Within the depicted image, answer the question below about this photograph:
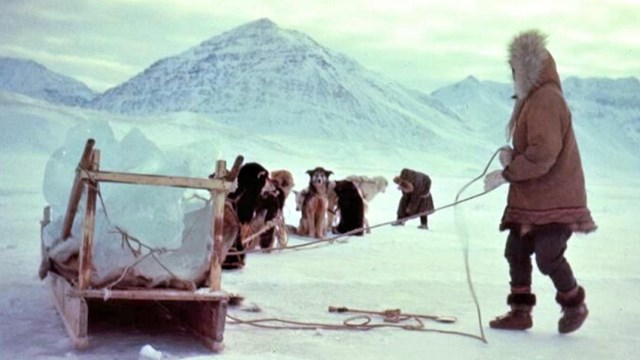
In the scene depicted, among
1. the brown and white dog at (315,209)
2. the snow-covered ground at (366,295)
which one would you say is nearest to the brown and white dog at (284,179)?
the snow-covered ground at (366,295)

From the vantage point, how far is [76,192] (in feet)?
11.1

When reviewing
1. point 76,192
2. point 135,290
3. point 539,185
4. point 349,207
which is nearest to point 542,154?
point 539,185

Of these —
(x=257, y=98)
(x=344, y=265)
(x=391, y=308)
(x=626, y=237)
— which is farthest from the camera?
(x=257, y=98)

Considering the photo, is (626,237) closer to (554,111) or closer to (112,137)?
(554,111)

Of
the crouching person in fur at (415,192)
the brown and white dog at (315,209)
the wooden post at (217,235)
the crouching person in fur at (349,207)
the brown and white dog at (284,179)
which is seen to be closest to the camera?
the wooden post at (217,235)

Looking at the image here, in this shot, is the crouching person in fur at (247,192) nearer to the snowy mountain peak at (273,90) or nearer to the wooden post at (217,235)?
the wooden post at (217,235)

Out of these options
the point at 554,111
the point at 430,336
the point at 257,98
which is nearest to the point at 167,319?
the point at 430,336

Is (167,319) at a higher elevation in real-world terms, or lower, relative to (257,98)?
lower

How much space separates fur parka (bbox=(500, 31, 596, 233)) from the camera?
3.90m

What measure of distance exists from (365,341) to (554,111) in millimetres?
1220

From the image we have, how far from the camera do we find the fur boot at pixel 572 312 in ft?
13.0

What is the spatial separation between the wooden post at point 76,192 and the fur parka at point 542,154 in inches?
67.2

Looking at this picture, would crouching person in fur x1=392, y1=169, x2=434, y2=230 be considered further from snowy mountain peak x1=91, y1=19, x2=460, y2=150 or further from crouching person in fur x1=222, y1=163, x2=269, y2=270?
snowy mountain peak x1=91, y1=19, x2=460, y2=150

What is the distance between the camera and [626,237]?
10180mm
